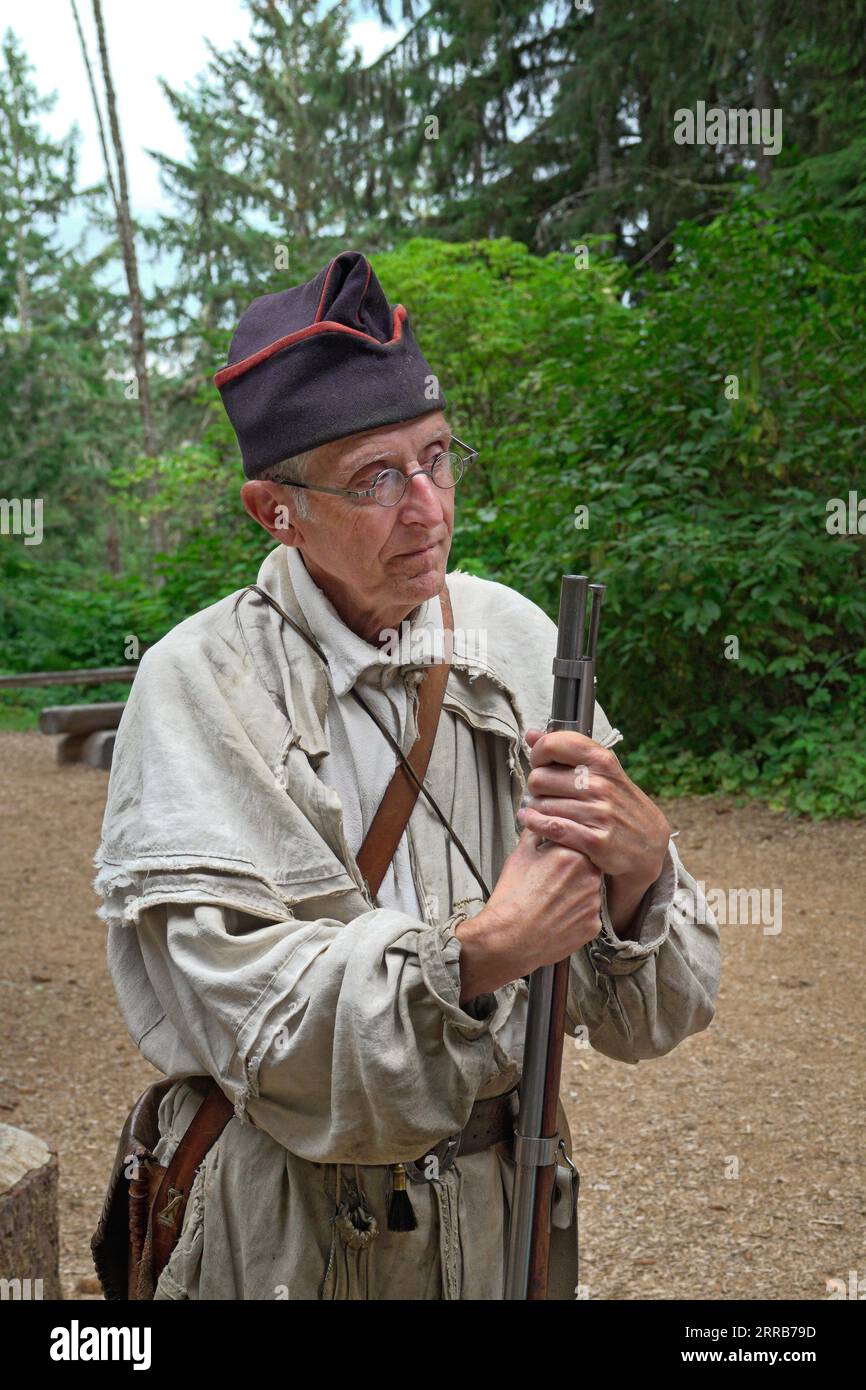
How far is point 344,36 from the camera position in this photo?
2253cm

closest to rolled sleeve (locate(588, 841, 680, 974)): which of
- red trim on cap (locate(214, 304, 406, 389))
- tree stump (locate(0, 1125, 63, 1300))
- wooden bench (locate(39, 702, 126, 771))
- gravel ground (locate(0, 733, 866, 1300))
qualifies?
red trim on cap (locate(214, 304, 406, 389))

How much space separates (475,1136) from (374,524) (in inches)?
31.8

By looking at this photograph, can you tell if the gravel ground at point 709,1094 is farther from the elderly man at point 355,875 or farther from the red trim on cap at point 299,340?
the red trim on cap at point 299,340

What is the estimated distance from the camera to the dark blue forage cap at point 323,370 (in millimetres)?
1651

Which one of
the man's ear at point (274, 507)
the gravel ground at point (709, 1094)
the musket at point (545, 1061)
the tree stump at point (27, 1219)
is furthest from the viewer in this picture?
the gravel ground at point (709, 1094)

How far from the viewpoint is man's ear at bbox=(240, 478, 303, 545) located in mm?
1746

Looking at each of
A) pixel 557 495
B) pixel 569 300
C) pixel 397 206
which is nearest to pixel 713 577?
pixel 557 495

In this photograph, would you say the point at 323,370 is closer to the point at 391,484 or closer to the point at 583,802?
the point at 391,484

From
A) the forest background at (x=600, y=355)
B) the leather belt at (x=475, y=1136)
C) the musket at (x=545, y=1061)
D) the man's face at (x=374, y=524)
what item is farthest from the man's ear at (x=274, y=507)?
the forest background at (x=600, y=355)

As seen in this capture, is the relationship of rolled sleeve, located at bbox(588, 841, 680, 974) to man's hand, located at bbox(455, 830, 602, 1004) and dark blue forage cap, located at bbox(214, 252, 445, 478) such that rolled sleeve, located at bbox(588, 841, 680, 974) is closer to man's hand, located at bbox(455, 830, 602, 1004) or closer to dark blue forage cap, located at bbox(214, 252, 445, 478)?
man's hand, located at bbox(455, 830, 602, 1004)

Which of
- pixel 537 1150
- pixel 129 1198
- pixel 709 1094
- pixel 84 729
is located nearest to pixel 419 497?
pixel 537 1150

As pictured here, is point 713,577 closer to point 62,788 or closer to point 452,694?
point 62,788

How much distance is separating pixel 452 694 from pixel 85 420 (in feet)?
75.3

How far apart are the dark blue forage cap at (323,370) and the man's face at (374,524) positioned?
29 mm
